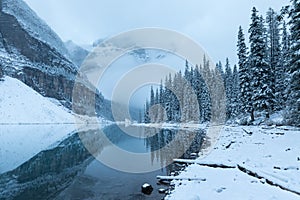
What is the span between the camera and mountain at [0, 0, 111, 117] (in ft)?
341

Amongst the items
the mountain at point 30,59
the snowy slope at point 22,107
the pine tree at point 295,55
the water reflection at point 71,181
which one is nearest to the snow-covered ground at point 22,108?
the snowy slope at point 22,107

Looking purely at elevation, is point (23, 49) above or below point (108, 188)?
above

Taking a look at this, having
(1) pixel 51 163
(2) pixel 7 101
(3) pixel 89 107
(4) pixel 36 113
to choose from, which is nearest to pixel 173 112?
(4) pixel 36 113

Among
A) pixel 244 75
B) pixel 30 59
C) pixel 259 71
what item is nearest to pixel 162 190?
pixel 259 71

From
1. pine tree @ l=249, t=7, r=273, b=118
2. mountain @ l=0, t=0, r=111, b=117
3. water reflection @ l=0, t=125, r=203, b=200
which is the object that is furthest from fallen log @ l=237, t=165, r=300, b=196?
mountain @ l=0, t=0, r=111, b=117

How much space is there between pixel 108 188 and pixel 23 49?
12023 centimetres

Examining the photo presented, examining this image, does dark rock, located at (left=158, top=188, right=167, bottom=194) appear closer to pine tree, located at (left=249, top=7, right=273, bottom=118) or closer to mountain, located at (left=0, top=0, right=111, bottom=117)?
pine tree, located at (left=249, top=7, right=273, bottom=118)

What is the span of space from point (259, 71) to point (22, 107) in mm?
62785

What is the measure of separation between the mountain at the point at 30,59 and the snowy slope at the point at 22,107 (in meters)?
16.4

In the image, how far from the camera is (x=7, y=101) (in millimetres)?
67750

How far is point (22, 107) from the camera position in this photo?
230 ft

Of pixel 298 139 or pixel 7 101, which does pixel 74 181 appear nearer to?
pixel 298 139

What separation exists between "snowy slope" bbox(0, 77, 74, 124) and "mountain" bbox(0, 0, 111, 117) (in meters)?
16.4

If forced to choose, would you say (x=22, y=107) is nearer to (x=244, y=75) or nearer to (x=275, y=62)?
(x=244, y=75)
